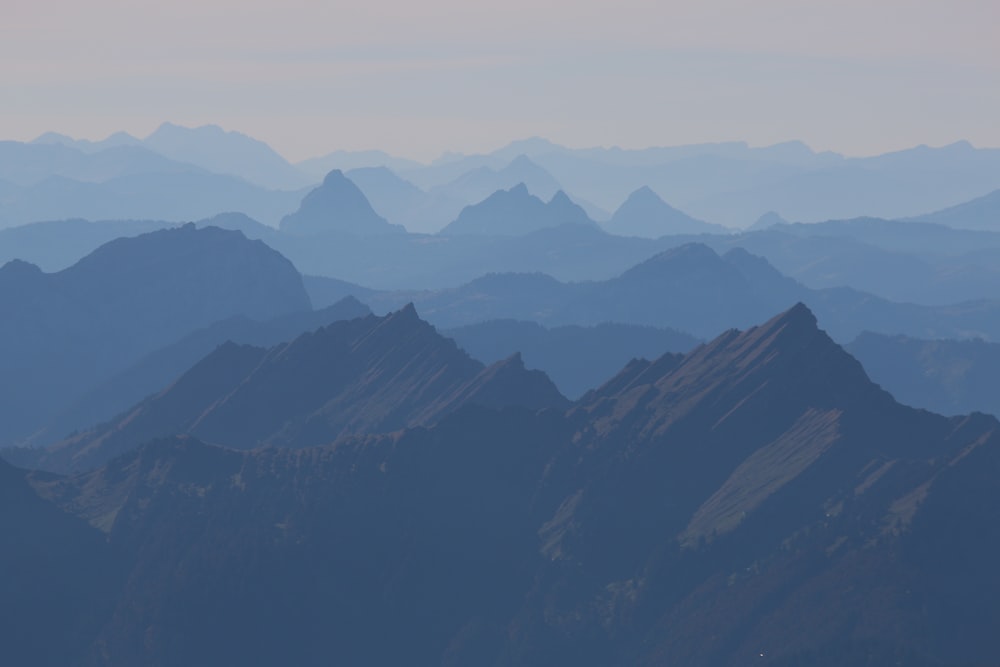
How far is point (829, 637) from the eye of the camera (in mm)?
193125

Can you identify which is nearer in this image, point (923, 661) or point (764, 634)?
point (923, 661)

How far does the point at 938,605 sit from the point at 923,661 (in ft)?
40.2

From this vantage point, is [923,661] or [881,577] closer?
[923,661]

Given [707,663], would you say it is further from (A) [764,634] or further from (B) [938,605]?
(B) [938,605]

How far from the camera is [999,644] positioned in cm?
19338

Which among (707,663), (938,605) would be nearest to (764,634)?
(707,663)

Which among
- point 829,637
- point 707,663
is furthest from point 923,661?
point 707,663

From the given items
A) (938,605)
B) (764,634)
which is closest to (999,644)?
(938,605)

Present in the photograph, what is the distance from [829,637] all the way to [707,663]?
14.6 metres

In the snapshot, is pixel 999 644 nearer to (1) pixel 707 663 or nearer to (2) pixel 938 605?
(2) pixel 938 605

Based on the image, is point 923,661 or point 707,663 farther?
point 707,663

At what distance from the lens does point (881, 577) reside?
19925cm

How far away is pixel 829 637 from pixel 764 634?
8.51m

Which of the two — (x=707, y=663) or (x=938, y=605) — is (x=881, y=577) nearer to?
(x=938, y=605)
